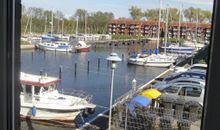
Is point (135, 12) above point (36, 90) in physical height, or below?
above

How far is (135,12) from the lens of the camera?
3.55 ft

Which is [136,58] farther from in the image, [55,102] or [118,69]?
[55,102]

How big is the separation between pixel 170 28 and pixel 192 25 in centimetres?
14

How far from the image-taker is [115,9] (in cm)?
122

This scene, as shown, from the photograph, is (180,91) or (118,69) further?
(118,69)

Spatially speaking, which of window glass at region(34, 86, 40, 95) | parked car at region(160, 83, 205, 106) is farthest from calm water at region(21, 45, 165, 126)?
parked car at region(160, 83, 205, 106)

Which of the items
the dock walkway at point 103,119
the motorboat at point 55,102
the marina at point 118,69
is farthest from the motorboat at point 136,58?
the motorboat at point 55,102

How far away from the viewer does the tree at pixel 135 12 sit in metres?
1.06

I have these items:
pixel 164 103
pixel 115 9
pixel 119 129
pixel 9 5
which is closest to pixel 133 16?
pixel 115 9

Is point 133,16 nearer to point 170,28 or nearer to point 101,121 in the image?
point 170,28

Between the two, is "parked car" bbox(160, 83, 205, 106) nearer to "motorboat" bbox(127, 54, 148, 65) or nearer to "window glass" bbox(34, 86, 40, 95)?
"motorboat" bbox(127, 54, 148, 65)

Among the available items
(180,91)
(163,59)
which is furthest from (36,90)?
(180,91)

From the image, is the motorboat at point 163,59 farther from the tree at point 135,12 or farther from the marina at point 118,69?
the tree at point 135,12

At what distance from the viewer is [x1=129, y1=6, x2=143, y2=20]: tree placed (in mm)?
1060
